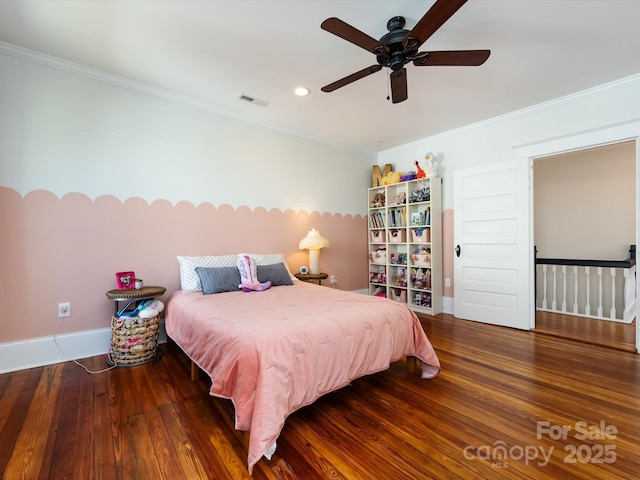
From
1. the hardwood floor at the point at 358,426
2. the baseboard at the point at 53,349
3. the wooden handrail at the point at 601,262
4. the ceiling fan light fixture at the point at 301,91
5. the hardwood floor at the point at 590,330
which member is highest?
the ceiling fan light fixture at the point at 301,91

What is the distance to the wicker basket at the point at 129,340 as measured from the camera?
8.07ft

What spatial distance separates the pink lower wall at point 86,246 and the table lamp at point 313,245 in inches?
30.9

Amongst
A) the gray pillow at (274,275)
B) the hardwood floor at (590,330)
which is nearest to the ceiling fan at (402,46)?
the gray pillow at (274,275)

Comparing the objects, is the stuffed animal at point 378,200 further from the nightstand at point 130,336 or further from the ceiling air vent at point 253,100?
the nightstand at point 130,336

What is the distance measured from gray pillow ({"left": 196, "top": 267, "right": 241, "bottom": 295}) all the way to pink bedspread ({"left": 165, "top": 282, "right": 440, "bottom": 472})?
9.2 inches

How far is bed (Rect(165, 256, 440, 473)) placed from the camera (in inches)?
56.1

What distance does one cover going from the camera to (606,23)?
2.04 metres

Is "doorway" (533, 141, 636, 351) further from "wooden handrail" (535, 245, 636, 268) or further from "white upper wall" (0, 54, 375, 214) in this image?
"white upper wall" (0, 54, 375, 214)

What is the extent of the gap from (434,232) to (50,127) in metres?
4.28

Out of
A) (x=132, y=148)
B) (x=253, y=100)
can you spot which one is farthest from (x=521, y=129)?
(x=132, y=148)

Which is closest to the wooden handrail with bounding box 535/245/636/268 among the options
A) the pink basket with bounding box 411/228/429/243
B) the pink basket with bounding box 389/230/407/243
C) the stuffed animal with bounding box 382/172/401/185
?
the pink basket with bounding box 411/228/429/243

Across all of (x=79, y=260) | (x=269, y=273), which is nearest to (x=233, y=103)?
(x=269, y=273)

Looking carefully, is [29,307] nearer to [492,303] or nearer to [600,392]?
[600,392]

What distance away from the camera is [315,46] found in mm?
2283
